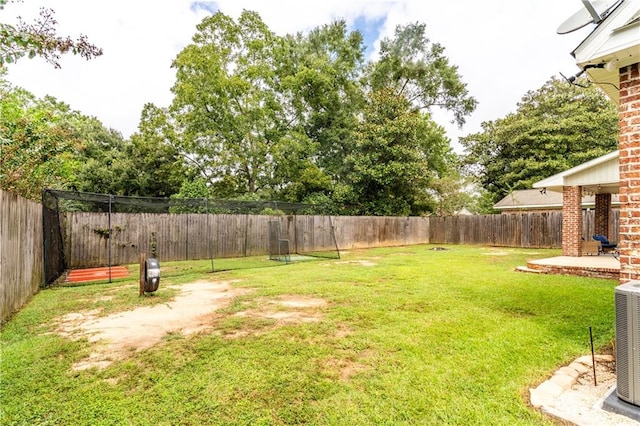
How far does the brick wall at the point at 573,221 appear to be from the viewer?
845cm

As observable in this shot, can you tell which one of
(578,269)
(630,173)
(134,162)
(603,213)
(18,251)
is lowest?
(578,269)

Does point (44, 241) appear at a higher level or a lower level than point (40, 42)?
lower

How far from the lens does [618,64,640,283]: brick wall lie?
8.07 feet

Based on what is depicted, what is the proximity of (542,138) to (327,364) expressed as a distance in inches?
909

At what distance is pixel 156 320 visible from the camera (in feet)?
12.7

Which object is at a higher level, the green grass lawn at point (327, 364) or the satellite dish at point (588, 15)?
the satellite dish at point (588, 15)

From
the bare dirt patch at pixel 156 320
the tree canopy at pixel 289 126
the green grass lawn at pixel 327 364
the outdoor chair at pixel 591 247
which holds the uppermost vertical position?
the tree canopy at pixel 289 126

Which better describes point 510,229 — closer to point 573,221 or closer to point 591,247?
point 573,221

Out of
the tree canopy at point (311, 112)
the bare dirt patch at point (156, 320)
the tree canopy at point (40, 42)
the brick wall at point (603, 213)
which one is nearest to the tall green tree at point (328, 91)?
the tree canopy at point (311, 112)

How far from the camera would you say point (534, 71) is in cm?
2050

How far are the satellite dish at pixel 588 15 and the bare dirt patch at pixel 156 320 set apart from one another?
3821mm

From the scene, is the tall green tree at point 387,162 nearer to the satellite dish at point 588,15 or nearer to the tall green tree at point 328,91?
the tall green tree at point 328,91

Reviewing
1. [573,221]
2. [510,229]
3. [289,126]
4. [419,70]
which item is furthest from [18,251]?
[419,70]

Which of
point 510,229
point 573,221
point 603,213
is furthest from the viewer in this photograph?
point 510,229
